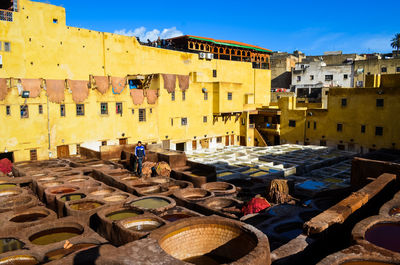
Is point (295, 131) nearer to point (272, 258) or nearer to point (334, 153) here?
point (334, 153)

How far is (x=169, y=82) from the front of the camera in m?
32.6

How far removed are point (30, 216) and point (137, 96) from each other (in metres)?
19.0

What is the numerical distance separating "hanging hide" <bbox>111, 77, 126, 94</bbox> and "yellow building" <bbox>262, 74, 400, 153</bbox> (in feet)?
72.1

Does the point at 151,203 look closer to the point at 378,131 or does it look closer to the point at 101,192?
the point at 101,192

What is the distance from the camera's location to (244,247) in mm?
7355

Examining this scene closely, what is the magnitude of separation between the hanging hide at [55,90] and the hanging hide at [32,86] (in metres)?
0.71

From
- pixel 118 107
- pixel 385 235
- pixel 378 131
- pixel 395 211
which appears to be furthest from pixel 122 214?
pixel 378 131

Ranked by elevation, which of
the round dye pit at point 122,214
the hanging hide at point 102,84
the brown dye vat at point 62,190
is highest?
the hanging hide at point 102,84

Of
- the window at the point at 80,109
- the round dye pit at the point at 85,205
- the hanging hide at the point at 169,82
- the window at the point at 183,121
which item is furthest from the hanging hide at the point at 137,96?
the round dye pit at the point at 85,205

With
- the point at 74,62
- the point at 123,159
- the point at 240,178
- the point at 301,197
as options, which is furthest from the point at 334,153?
the point at 74,62

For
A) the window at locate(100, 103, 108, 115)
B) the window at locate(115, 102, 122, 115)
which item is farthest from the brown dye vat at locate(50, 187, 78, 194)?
the window at locate(115, 102, 122, 115)

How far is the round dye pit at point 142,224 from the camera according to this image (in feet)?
34.6

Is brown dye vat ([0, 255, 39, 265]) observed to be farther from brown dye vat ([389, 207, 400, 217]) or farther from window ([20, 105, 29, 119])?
window ([20, 105, 29, 119])

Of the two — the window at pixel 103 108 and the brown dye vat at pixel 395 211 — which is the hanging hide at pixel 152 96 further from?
the brown dye vat at pixel 395 211
